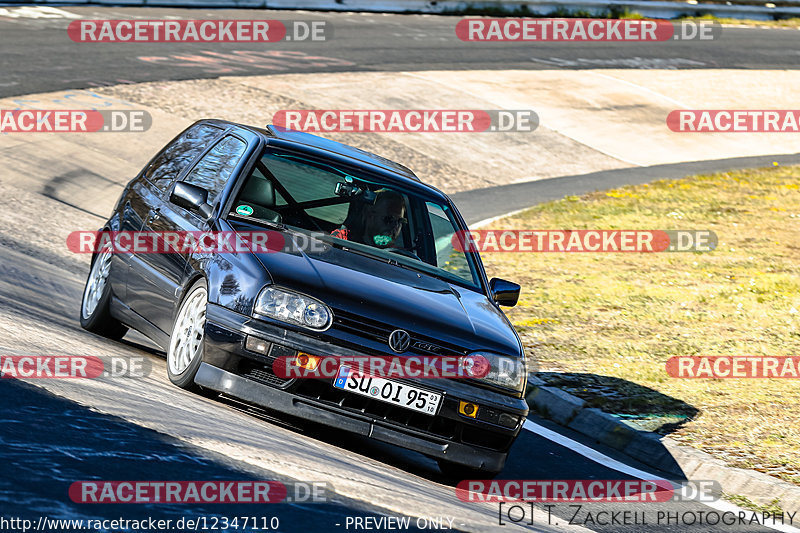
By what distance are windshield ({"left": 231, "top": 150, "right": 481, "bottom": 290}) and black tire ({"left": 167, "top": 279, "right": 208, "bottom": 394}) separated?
672mm

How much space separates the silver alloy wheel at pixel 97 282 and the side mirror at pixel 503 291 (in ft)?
→ 8.60

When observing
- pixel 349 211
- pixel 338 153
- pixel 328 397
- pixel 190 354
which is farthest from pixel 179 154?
pixel 328 397

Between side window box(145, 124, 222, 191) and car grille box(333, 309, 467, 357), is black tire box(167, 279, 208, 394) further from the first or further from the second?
side window box(145, 124, 222, 191)

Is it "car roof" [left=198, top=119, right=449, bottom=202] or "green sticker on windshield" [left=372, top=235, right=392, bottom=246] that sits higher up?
"car roof" [left=198, top=119, right=449, bottom=202]

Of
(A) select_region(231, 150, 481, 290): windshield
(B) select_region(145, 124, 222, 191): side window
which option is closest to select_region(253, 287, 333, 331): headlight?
(A) select_region(231, 150, 481, 290): windshield

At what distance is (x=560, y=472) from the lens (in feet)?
23.1

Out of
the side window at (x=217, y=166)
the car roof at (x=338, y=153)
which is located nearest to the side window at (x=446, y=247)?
the car roof at (x=338, y=153)

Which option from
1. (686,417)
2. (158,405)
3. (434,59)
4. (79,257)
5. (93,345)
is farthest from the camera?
(434,59)

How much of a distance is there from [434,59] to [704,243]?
1069cm

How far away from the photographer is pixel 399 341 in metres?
5.99

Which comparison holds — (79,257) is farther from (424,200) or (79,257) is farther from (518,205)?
(518,205)

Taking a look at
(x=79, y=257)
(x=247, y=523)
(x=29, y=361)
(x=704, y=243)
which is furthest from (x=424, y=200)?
(x=704, y=243)

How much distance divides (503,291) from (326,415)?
191 centimetres

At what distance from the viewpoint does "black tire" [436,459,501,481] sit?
20.4 ft
